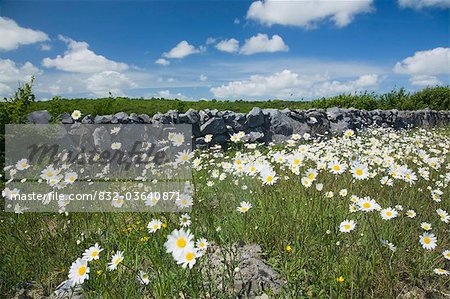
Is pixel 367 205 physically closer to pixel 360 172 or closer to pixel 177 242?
pixel 360 172

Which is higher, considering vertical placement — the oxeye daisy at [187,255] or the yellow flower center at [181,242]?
the yellow flower center at [181,242]

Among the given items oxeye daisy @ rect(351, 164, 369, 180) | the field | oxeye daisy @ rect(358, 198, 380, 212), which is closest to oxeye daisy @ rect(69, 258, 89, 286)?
the field

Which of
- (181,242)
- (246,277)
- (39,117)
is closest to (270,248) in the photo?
(246,277)

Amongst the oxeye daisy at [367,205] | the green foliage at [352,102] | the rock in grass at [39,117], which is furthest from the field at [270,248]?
the green foliage at [352,102]

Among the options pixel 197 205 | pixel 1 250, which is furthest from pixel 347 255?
pixel 1 250

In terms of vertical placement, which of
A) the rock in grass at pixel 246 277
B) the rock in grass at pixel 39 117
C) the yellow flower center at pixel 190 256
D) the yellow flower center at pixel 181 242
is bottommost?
the rock in grass at pixel 246 277

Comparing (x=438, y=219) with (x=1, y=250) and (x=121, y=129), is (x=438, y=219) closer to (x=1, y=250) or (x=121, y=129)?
(x=1, y=250)

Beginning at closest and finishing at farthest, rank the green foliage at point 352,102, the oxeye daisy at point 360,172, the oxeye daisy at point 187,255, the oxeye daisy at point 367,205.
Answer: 1. the oxeye daisy at point 187,255
2. the oxeye daisy at point 367,205
3. the oxeye daisy at point 360,172
4. the green foliage at point 352,102

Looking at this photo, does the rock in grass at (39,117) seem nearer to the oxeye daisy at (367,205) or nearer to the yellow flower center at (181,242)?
the yellow flower center at (181,242)

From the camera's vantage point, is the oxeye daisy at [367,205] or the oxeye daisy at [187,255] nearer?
the oxeye daisy at [187,255]

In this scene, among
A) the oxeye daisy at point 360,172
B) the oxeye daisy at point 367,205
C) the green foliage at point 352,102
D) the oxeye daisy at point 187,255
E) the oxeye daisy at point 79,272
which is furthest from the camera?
the green foliage at point 352,102

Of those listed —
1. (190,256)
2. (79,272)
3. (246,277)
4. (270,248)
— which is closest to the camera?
(190,256)

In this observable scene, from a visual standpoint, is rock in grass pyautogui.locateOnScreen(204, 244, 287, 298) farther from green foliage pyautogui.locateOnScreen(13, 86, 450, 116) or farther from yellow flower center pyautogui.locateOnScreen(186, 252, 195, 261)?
green foliage pyautogui.locateOnScreen(13, 86, 450, 116)

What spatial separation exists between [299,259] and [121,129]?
5295mm
